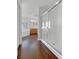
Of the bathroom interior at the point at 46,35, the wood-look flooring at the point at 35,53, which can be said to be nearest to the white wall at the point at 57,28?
the bathroom interior at the point at 46,35

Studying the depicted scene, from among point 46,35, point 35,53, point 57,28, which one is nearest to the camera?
point 57,28

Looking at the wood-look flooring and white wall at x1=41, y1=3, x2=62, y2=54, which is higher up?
white wall at x1=41, y1=3, x2=62, y2=54

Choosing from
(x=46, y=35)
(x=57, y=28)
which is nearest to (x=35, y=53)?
(x=57, y=28)

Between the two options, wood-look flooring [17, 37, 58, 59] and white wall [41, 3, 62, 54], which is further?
wood-look flooring [17, 37, 58, 59]

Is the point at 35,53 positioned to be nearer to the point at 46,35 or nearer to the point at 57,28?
the point at 57,28

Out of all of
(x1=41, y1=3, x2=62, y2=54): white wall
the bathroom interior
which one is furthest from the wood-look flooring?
(x1=41, y1=3, x2=62, y2=54): white wall

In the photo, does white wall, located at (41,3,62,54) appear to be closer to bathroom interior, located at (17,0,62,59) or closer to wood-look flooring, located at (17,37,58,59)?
bathroom interior, located at (17,0,62,59)

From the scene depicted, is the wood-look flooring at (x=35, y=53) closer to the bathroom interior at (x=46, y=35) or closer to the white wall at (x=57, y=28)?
the bathroom interior at (x=46, y=35)
